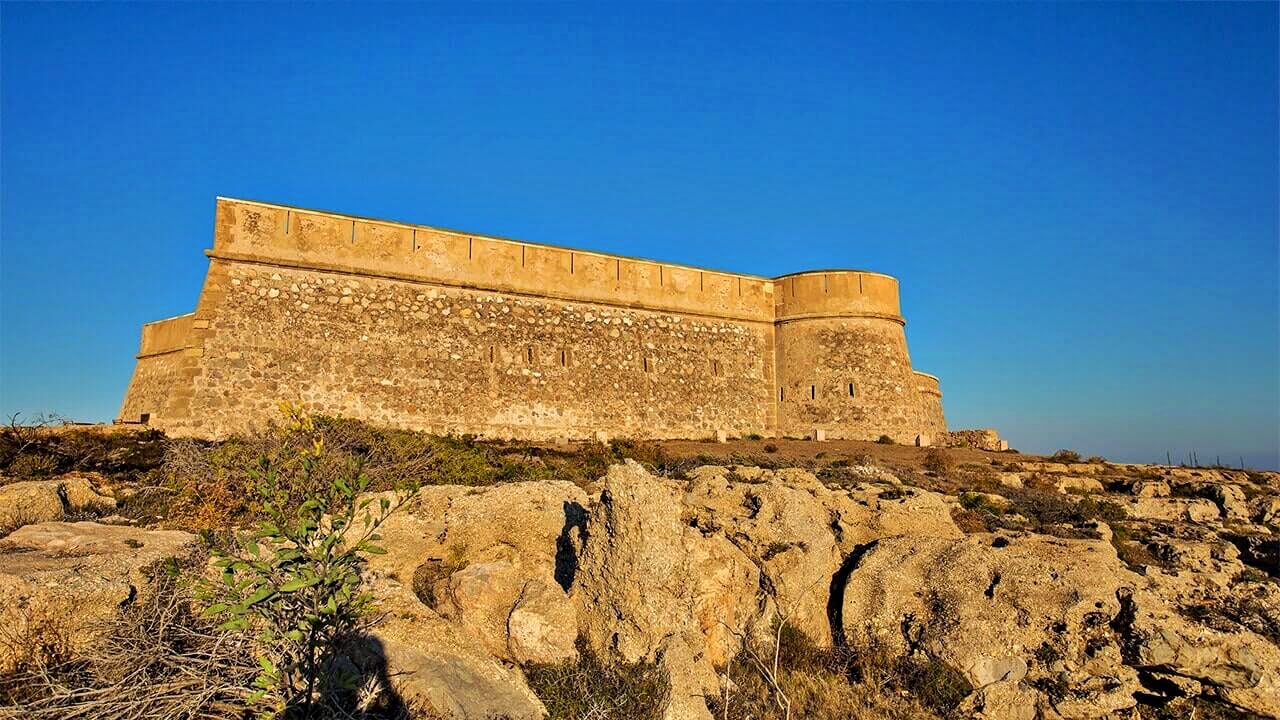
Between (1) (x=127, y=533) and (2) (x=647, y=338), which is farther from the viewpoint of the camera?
(2) (x=647, y=338)

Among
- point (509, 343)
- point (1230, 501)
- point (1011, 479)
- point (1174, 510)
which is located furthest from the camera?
point (509, 343)

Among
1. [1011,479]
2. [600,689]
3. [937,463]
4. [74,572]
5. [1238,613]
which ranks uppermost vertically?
[937,463]

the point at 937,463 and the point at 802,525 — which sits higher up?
the point at 937,463

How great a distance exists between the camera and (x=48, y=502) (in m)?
8.22

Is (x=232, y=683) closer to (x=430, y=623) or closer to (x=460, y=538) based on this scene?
(x=430, y=623)

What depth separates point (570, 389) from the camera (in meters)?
18.9

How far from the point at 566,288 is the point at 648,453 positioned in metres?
5.96

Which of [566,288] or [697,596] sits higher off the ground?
[566,288]

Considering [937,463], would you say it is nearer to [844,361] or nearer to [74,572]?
[844,361]

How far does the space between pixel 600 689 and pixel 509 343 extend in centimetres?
1336

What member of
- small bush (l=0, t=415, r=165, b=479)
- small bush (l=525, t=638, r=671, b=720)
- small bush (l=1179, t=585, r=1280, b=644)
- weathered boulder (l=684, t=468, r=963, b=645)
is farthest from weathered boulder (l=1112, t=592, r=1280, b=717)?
small bush (l=0, t=415, r=165, b=479)

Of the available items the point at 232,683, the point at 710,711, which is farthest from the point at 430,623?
the point at 710,711

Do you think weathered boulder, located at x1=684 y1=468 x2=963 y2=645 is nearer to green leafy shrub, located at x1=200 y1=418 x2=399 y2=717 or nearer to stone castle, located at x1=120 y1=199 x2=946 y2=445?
green leafy shrub, located at x1=200 y1=418 x2=399 y2=717

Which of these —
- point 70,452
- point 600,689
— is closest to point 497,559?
point 600,689
